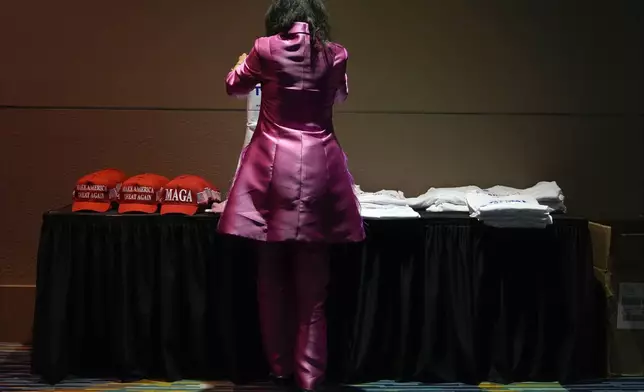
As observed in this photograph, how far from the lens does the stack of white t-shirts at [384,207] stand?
275 cm

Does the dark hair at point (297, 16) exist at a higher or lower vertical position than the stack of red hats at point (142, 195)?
higher

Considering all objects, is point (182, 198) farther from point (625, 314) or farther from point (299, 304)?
point (625, 314)

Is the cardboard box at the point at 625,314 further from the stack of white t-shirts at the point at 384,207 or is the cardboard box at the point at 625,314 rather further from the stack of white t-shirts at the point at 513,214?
the stack of white t-shirts at the point at 384,207

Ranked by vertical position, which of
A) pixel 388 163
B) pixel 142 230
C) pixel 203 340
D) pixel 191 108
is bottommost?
pixel 203 340

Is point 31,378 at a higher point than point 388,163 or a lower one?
lower

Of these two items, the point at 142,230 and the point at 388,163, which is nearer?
the point at 142,230

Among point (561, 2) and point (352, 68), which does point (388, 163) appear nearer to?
point (352, 68)

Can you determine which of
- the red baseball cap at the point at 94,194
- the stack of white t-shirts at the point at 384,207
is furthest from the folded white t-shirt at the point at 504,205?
the red baseball cap at the point at 94,194

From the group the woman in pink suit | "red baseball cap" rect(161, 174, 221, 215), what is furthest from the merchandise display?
"red baseball cap" rect(161, 174, 221, 215)

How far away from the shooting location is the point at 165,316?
2748 mm

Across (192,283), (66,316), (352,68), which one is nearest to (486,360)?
(192,283)

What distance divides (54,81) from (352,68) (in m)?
1.42

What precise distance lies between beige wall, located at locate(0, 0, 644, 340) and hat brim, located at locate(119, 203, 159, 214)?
0.55 metres

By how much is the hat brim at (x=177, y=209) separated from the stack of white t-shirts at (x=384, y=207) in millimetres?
660
